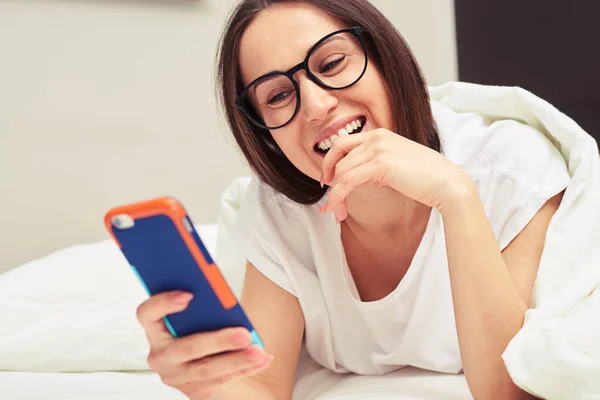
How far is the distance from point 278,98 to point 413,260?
13.3 inches

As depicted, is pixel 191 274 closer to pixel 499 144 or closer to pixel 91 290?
pixel 499 144

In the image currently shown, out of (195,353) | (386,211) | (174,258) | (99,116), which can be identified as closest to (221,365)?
(195,353)

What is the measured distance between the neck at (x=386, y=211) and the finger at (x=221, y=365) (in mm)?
439

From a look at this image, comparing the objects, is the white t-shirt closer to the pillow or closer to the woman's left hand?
the woman's left hand

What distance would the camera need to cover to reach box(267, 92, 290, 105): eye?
1033 millimetres

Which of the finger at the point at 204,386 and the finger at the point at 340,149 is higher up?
the finger at the point at 340,149

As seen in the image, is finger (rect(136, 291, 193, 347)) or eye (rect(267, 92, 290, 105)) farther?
eye (rect(267, 92, 290, 105))

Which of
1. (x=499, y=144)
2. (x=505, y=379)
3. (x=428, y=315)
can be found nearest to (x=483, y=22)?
(x=499, y=144)

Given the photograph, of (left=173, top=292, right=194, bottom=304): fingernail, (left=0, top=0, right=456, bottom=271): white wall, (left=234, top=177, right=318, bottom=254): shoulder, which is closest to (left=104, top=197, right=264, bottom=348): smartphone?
(left=173, top=292, right=194, bottom=304): fingernail

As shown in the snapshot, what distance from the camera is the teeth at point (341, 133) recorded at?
39.7 inches

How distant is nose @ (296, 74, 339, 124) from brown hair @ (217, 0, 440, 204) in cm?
12

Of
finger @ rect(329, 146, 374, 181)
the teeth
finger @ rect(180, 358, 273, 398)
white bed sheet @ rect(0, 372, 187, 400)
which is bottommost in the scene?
white bed sheet @ rect(0, 372, 187, 400)

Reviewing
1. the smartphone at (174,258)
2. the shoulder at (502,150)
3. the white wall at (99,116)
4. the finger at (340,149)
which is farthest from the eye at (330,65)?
the white wall at (99,116)

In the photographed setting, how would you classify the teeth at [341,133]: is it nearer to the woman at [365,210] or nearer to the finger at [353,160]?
the woman at [365,210]
